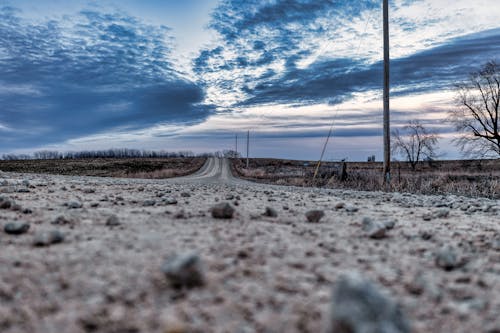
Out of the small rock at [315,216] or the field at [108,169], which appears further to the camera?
the field at [108,169]

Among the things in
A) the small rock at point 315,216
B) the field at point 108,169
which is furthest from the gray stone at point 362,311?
the field at point 108,169

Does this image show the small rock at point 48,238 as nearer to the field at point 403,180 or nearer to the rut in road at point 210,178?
the field at point 403,180

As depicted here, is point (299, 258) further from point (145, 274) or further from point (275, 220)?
point (275, 220)

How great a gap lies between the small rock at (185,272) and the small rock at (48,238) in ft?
4.35

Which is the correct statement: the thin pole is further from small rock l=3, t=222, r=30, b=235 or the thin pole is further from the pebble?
small rock l=3, t=222, r=30, b=235

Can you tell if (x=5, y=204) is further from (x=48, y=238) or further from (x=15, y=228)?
(x=48, y=238)

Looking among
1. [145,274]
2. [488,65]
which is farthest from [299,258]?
[488,65]

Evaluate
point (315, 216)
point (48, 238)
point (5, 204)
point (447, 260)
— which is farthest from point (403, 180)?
point (48, 238)

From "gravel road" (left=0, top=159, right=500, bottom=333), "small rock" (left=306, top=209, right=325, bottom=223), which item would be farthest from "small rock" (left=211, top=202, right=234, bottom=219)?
"small rock" (left=306, top=209, right=325, bottom=223)

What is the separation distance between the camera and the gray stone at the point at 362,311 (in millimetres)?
1238

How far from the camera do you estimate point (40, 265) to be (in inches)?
80.5

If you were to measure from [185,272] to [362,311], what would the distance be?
879 millimetres

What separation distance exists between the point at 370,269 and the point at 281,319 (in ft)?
3.05

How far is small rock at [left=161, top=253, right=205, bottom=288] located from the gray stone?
2.37 feet
